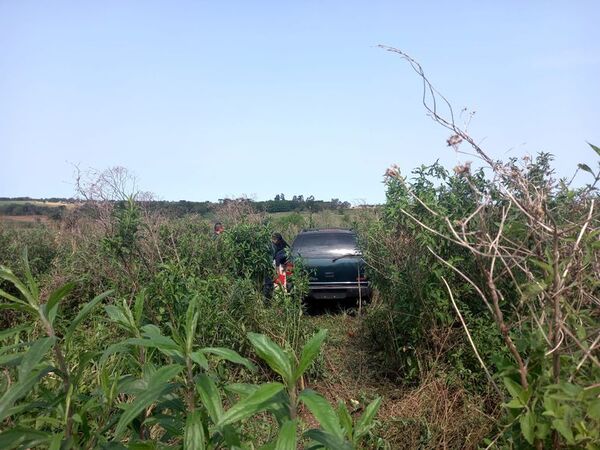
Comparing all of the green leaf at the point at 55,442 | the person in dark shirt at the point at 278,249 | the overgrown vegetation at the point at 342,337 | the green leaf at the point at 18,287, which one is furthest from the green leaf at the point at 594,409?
the person in dark shirt at the point at 278,249

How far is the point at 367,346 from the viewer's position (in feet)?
21.9

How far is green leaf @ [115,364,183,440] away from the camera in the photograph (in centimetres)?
134

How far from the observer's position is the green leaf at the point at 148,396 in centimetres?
134

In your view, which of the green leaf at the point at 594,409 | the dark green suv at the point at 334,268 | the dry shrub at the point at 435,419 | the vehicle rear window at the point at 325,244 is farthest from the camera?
the vehicle rear window at the point at 325,244

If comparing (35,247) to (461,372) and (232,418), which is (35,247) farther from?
(232,418)

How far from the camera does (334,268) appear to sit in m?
9.58

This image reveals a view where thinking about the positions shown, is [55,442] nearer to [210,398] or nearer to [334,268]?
[210,398]

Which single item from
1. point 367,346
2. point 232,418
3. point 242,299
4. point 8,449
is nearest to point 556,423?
point 232,418

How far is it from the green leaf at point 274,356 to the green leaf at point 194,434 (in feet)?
0.84

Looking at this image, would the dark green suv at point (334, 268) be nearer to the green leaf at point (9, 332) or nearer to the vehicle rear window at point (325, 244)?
the vehicle rear window at point (325, 244)

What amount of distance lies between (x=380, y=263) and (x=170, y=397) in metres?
4.81

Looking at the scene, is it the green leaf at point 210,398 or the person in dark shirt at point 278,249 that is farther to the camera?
the person in dark shirt at point 278,249

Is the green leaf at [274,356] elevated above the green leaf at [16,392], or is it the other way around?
the green leaf at [274,356]

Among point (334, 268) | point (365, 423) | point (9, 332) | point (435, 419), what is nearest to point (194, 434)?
point (365, 423)
